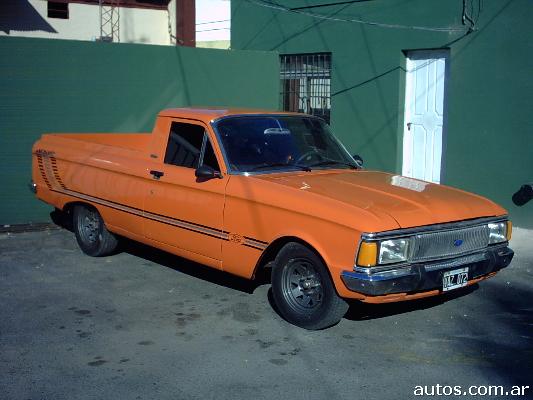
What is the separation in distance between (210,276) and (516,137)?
4805 millimetres

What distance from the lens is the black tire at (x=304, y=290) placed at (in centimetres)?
Answer: 546

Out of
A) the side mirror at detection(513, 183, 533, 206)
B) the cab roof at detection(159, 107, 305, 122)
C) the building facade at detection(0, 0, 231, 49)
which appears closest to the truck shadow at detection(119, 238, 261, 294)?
the cab roof at detection(159, 107, 305, 122)

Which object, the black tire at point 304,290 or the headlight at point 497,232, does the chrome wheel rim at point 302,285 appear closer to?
the black tire at point 304,290

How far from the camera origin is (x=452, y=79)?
33.5 feet

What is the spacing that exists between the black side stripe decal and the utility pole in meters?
13.8

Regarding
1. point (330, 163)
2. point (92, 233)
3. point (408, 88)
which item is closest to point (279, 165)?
point (330, 163)

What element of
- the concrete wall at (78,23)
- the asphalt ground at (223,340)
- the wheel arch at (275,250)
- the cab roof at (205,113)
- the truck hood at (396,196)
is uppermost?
the concrete wall at (78,23)

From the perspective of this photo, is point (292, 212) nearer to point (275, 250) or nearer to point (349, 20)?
point (275, 250)

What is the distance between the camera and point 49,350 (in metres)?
5.27

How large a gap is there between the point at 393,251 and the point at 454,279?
63 cm

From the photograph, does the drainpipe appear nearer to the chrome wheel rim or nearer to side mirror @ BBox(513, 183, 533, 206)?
side mirror @ BBox(513, 183, 533, 206)

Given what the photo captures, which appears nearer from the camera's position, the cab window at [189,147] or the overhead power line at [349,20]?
the cab window at [189,147]

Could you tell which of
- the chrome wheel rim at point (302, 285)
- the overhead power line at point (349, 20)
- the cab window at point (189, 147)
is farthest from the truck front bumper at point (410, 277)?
the overhead power line at point (349, 20)

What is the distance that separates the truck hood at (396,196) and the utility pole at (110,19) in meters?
15.8
